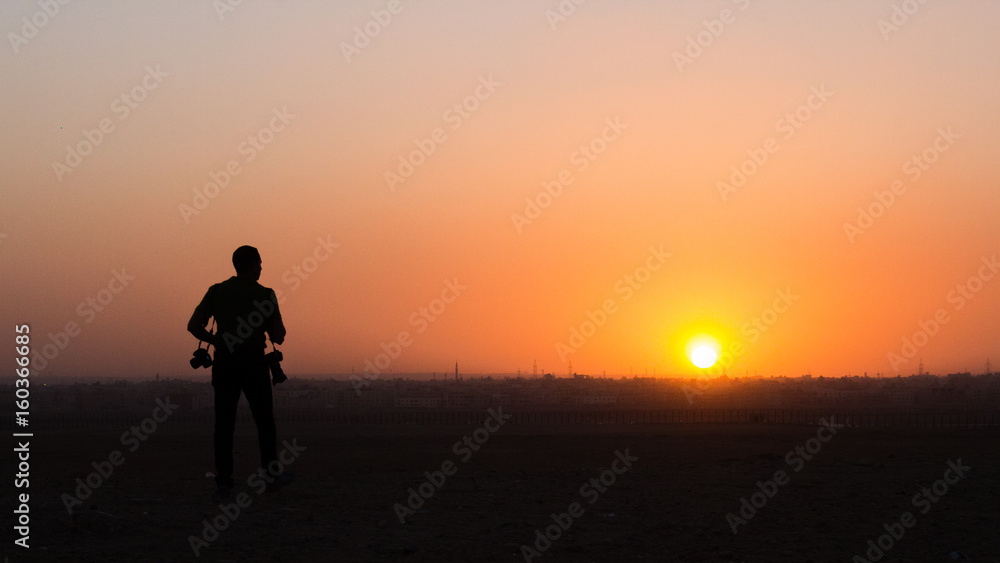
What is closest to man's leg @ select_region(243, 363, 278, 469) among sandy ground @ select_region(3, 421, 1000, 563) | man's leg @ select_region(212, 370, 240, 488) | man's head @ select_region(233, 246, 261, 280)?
man's leg @ select_region(212, 370, 240, 488)

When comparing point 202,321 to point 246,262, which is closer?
point 202,321

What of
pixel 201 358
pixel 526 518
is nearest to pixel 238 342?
pixel 201 358

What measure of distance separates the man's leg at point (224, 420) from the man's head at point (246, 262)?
1.09m

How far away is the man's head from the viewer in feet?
31.9

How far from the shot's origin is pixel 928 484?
474 inches

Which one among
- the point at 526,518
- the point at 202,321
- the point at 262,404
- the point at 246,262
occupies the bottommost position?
the point at 526,518

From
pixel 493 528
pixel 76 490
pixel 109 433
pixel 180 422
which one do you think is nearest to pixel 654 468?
pixel 493 528

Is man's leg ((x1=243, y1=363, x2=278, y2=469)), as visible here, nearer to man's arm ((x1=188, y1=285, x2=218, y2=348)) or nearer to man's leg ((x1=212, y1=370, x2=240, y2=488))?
man's leg ((x1=212, y1=370, x2=240, y2=488))

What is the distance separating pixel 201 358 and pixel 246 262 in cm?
112

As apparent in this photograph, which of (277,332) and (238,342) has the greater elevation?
(277,332)

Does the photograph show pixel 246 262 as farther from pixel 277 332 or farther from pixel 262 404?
pixel 262 404

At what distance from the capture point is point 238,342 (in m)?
9.48

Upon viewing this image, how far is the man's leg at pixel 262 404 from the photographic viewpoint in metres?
9.55

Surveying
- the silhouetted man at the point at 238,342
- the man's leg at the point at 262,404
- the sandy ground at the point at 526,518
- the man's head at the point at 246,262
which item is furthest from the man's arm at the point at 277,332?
the sandy ground at the point at 526,518
